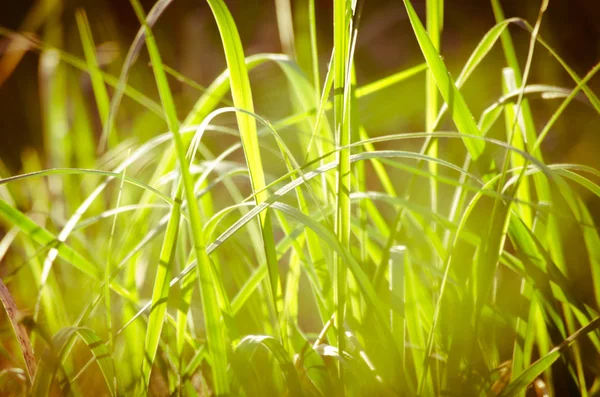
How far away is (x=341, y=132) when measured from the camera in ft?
0.99

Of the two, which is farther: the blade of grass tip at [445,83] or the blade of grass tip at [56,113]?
the blade of grass tip at [56,113]

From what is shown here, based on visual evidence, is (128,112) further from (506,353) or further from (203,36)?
(506,353)

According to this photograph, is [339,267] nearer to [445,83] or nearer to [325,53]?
[445,83]

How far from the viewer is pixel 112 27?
3.39ft

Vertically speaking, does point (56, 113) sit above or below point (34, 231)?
above

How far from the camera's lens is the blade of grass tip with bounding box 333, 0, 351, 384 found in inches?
11.1

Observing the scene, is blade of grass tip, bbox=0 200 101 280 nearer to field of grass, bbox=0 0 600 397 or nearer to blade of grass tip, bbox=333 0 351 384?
field of grass, bbox=0 0 600 397

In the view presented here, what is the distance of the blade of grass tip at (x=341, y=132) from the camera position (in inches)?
11.1

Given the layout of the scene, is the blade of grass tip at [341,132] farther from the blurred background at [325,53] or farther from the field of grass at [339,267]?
the blurred background at [325,53]

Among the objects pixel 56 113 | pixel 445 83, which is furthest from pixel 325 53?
pixel 445 83

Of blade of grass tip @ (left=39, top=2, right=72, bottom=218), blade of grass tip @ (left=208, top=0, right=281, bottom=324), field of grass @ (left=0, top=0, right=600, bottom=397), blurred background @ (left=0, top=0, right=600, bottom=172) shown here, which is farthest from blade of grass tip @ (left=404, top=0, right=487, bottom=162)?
blade of grass tip @ (left=39, top=2, right=72, bottom=218)

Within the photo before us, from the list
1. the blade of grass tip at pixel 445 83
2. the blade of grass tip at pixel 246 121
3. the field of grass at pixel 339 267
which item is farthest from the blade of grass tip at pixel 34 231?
the blade of grass tip at pixel 445 83

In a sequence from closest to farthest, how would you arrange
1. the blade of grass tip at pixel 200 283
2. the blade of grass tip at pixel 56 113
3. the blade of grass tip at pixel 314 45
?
the blade of grass tip at pixel 200 283 → the blade of grass tip at pixel 314 45 → the blade of grass tip at pixel 56 113

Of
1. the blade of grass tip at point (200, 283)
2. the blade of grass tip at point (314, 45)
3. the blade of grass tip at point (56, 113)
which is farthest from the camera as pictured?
the blade of grass tip at point (56, 113)
